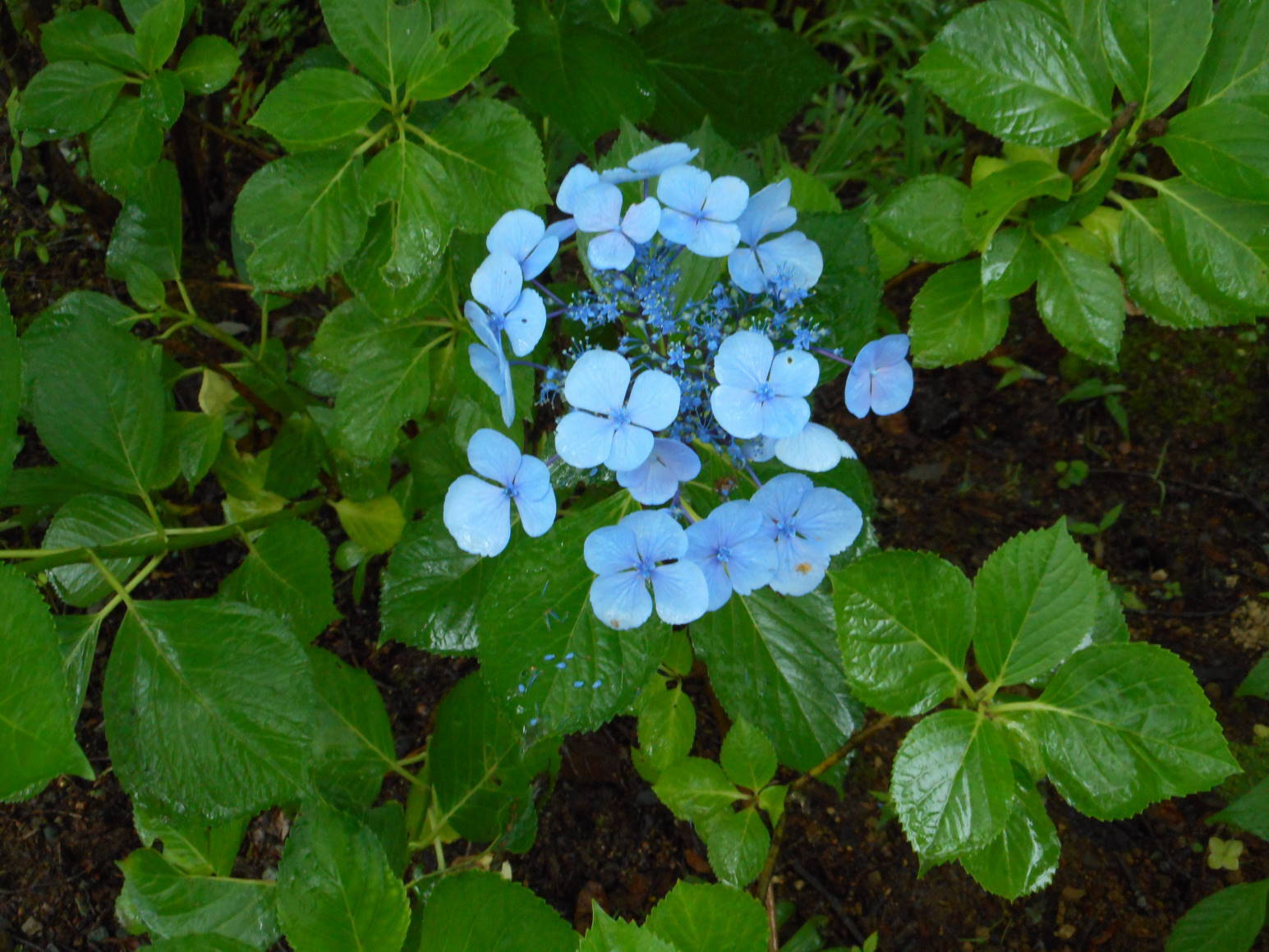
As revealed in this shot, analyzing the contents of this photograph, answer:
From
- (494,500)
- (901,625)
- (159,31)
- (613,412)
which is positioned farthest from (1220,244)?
(159,31)

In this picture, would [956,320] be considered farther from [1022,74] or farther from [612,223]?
[612,223]

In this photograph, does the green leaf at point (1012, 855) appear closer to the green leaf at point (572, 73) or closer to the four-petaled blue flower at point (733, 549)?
the four-petaled blue flower at point (733, 549)

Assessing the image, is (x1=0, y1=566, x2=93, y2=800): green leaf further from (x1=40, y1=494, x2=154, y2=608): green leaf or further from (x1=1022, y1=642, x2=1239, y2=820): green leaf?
(x1=1022, y1=642, x2=1239, y2=820): green leaf

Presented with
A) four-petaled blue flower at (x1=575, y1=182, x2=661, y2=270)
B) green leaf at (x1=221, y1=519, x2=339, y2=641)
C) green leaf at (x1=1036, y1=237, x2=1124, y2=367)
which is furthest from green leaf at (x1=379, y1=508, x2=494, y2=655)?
green leaf at (x1=1036, y1=237, x2=1124, y2=367)

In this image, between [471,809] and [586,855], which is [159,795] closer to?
[471,809]

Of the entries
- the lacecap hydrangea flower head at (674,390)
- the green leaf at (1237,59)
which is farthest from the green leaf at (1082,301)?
the lacecap hydrangea flower head at (674,390)

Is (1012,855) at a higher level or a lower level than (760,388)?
lower
